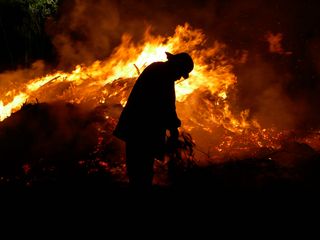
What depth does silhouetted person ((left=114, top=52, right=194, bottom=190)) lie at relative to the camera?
15.3 feet

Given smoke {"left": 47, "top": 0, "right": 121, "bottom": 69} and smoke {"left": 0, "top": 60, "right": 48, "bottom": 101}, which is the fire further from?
smoke {"left": 47, "top": 0, "right": 121, "bottom": 69}

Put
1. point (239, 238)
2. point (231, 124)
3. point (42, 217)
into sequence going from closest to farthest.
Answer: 1. point (239, 238)
2. point (42, 217)
3. point (231, 124)

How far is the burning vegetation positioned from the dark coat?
0.83 metres

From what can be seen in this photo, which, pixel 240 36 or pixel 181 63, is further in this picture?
pixel 240 36

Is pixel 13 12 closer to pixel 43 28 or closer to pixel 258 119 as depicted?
pixel 43 28

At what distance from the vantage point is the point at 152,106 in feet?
15.4

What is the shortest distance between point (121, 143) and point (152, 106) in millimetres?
3629

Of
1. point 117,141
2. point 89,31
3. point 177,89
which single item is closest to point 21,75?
point 89,31

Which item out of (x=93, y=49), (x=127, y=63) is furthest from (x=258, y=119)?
(x=93, y=49)

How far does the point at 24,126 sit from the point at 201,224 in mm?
5315

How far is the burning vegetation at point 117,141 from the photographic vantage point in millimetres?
7219

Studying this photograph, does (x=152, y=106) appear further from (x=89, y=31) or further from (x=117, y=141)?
(x=89, y=31)

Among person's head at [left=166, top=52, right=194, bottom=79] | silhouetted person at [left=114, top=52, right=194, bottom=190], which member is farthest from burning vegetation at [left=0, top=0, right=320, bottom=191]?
person's head at [left=166, top=52, right=194, bottom=79]

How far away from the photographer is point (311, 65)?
13.6 meters
